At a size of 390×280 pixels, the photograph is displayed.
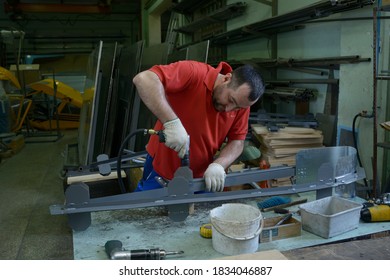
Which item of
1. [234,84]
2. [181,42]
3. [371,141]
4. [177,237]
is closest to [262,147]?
[371,141]

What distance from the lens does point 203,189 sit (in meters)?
1.38

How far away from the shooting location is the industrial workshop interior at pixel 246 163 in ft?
4.01

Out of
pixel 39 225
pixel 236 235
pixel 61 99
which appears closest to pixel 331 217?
pixel 236 235

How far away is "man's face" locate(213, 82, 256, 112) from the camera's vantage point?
1.34 m

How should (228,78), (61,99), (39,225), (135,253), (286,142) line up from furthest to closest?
(61,99) → (39,225) → (286,142) → (228,78) → (135,253)

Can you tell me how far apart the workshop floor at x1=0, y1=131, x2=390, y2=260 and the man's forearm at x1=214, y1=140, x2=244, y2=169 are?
2.01 feet

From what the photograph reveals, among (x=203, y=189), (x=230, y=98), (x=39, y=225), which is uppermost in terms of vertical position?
(x=230, y=98)

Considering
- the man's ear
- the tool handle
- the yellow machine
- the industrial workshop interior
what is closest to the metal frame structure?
the industrial workshop interior

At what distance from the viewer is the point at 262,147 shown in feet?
8.31

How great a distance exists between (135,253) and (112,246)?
0.10 m

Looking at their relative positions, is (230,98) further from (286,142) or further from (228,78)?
(286,142)

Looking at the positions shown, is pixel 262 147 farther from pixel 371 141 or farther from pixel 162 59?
pixel 162 59

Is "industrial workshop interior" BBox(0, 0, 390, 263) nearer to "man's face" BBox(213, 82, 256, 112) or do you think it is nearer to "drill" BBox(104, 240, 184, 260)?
"drill" BBox(104, 240, 184, 260)

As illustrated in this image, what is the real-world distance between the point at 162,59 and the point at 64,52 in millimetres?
7210
